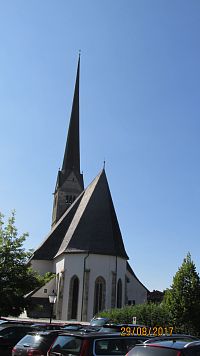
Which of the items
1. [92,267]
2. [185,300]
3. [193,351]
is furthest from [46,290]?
[193,351]

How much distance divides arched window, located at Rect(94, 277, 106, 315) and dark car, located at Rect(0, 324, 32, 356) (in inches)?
1067

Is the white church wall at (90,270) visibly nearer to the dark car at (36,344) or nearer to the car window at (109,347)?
the dark car at (36,344)

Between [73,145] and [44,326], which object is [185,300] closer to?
[44,326]

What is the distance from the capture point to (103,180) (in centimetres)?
4553

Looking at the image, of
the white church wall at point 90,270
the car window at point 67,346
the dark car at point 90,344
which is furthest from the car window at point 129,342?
the white church wall at point 90,270

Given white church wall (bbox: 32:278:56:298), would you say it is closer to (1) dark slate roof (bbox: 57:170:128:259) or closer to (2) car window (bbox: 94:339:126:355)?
(1) dark slate roof (bbox: 57:170:128:259)

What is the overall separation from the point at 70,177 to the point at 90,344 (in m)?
57.6

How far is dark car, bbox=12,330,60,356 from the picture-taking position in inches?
375

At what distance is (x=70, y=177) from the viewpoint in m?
65.2

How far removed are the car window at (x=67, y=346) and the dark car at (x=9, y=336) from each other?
14.1 feet

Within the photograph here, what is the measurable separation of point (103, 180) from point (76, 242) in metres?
7.77

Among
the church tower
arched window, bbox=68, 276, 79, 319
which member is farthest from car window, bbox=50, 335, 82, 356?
the church tower

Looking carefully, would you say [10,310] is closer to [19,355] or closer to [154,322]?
[154,322]

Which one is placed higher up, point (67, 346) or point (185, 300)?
point (185, 300)
